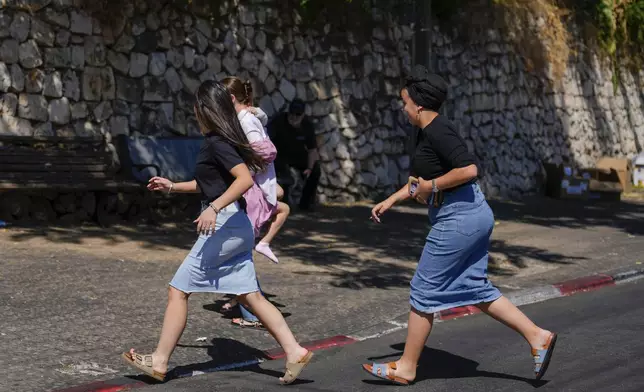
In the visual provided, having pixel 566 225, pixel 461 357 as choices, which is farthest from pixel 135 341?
pixel 566 225

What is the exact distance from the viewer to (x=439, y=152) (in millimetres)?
6379

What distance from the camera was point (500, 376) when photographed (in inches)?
271

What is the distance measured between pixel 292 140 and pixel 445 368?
877 cm

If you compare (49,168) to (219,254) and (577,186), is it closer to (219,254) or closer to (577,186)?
(219,254)

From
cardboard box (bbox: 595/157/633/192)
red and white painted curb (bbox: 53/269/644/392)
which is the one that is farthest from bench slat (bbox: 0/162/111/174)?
cardboard box (bbox: 595/157/633/192)

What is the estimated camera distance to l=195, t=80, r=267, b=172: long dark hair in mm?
6367

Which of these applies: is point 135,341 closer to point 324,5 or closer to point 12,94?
point 12,94

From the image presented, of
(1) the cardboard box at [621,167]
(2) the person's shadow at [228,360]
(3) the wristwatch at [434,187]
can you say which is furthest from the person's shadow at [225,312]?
(1) the cardboard box at [621,167]

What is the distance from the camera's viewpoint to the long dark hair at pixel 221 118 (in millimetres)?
6367

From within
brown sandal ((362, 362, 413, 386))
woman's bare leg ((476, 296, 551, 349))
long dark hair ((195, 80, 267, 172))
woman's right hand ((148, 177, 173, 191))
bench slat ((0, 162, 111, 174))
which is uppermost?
long dark hair ((195, 80, 267, 172))

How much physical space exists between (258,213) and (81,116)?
6.32 metres

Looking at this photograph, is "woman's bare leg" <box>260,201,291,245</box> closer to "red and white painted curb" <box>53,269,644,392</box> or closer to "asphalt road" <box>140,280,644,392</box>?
"red and white painted curb" <box>53,269,644,392</box>

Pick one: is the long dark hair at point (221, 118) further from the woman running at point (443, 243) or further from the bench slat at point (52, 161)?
the bench slat at point (52, 161)

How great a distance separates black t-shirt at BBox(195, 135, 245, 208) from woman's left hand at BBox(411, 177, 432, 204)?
1028 mm
